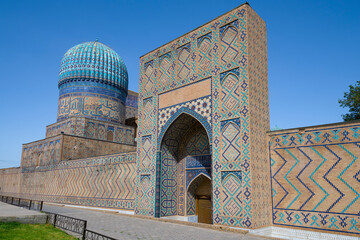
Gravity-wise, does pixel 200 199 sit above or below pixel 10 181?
below

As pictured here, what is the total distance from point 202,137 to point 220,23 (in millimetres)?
3089

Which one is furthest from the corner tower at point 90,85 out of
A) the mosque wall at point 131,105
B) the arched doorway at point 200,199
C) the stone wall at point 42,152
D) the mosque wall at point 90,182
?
the arched doorway at point 200,199

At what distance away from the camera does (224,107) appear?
6906 mm

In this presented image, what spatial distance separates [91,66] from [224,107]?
12.1 m

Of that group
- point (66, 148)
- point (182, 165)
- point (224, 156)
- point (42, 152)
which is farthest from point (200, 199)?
point (42, 152)

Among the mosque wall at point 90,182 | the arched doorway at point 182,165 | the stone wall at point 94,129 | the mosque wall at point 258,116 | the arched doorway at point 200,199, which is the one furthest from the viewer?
the stone wall at point 94,129

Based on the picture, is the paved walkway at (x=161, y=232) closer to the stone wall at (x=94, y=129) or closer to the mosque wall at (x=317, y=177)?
the mosque wall at (x=317, y=177)

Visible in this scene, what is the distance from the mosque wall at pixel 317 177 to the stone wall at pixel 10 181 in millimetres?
15883

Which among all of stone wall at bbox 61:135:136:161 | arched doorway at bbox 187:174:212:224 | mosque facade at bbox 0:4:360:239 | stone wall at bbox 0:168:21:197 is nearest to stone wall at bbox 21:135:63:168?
stone wall at bbox 61:135:136:161

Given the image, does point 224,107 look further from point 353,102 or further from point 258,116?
point 353,102

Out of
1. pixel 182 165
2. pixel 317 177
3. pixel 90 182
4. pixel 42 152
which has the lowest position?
pixel 90 182

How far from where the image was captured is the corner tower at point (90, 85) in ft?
54.5

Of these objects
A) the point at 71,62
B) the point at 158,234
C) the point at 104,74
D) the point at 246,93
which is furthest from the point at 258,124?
the point at 71,62

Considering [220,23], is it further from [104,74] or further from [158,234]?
[104,74]
